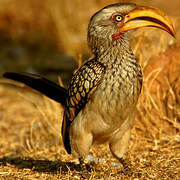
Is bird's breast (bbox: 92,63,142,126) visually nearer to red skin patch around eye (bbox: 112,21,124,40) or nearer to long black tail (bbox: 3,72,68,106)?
red skin patch around eye (bbox: 112,21,124,40)

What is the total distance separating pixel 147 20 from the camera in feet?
11.0

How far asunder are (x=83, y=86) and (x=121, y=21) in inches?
25.3

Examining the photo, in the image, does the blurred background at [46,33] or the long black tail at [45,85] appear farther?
the blurred background at [46,33]

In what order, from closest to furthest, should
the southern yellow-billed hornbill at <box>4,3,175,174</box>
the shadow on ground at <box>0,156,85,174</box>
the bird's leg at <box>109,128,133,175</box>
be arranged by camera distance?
the southern yellow-billed hornbill at <box>4,3,175,174</box>, the bird's leg at <box>109,128,133,175</box>, the shadow on ground at <box>0,156,85,174</box>

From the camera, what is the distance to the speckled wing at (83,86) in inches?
136

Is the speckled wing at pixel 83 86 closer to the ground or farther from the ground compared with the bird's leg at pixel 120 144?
farther from the ground

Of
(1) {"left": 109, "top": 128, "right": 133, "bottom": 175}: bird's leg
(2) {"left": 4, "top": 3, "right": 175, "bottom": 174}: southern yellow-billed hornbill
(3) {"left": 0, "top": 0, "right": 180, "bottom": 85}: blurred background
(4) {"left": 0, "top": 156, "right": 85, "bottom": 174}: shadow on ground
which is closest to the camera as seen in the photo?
(2) {"left": 4, "top": 3, "right": 175, "bottom": 174}: southern yellow-billed hornbill

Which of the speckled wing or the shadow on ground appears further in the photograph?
the shadow on ground

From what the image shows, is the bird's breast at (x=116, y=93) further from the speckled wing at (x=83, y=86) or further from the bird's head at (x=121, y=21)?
the bird's head at (x=121, y=21)

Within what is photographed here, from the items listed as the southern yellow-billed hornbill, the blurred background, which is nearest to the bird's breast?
the southern yellow-billed hornbill

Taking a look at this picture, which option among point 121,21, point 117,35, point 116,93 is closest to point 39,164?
point 116,93

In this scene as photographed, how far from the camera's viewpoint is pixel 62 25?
988cm

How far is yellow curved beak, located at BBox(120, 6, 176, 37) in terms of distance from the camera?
322cm

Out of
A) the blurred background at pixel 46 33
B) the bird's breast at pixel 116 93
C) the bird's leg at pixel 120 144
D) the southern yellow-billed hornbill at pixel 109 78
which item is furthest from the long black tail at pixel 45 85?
the blurred background at pixel 46 33
